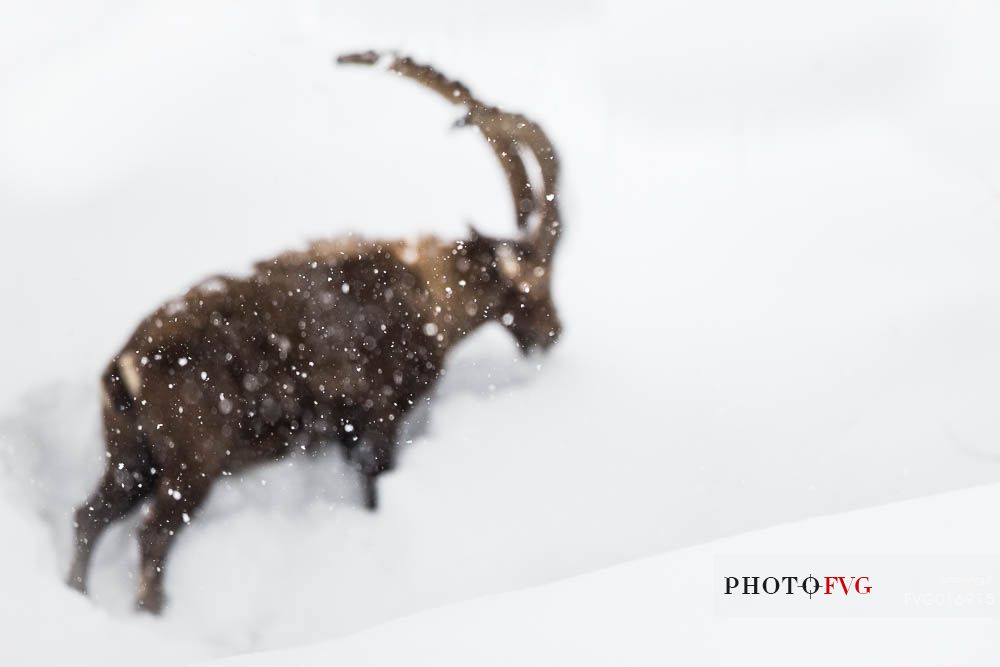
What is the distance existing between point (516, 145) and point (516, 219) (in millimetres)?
40

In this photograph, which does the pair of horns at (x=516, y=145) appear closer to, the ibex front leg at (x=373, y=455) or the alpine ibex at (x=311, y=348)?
the alpine ibex at (x=311, y=348)

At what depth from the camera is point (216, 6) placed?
65 centimetres

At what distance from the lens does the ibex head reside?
2.14ft

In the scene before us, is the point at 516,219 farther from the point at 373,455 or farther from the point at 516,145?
the point at 373,455

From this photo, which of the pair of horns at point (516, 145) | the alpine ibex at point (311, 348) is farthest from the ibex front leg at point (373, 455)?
the pair of horns at point (516, 145)

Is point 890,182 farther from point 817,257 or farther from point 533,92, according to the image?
point 533,92

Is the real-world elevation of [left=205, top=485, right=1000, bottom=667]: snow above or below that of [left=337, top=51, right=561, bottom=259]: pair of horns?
below

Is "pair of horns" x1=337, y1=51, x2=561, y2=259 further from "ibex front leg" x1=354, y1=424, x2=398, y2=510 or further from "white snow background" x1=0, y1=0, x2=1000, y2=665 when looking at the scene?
"ibex front leg" x1=354, y1=424, x2=398, y2=510

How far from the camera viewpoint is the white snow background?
2.10 ft

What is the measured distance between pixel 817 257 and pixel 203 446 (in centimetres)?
35

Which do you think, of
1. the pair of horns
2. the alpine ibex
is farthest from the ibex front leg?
the pair of horns

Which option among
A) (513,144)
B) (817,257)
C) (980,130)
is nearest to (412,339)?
(513,144)

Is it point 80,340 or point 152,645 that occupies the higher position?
point 80,340

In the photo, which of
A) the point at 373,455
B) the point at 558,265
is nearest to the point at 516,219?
the point at 558,265
